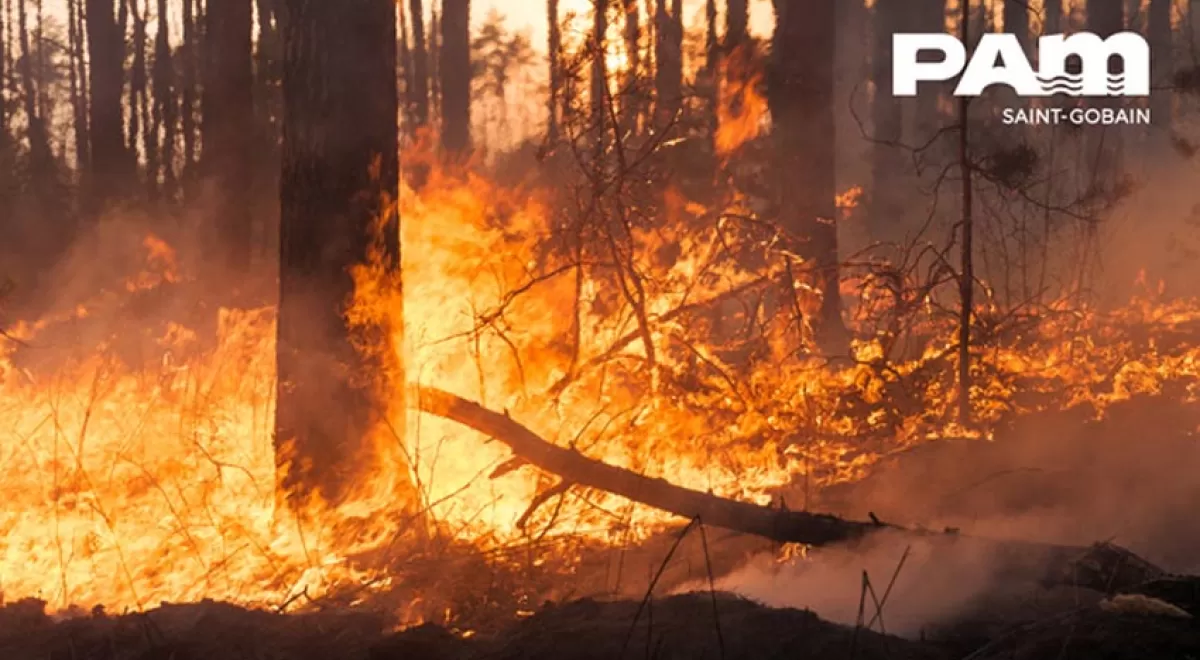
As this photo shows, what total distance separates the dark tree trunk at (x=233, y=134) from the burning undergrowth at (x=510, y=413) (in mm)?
3904

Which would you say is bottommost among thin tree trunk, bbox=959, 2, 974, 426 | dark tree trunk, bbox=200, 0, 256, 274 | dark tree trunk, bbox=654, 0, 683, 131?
thin tree trunk, bbox=959, 2, 974, 426

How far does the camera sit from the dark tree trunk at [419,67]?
31859 millimetres

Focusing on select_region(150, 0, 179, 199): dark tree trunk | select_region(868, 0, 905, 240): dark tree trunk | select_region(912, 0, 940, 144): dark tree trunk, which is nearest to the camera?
select_region(150, 0, 179, 199): dark tree trunk

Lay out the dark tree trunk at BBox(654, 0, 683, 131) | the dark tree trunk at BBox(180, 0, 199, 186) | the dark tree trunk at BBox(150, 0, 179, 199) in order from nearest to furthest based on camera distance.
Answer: the dark tree trunk at BBox(654, 0, 683, 131) → the dark tree trunk at BBox(180, 0, 199, 186) → the dark tree trunk at BBox(150, 0, 179, 199)

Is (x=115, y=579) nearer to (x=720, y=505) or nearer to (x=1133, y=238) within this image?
(x=720, y=505)

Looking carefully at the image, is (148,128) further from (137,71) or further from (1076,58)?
(1076,58)

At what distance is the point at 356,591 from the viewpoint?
4602 mm

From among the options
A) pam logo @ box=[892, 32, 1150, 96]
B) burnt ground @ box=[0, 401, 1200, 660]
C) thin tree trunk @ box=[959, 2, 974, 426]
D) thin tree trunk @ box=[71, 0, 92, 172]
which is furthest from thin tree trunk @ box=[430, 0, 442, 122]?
burnt ground @ box=[0, 401, 1200, 660]

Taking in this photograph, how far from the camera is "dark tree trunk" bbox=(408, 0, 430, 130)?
31.9 meters

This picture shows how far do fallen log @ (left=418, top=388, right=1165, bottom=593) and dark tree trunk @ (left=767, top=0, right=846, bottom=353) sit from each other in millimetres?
4087

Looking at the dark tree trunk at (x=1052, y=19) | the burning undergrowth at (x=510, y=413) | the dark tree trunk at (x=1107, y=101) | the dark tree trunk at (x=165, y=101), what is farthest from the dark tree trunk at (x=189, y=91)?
the dark tree trunk at (x=1052, y=19)

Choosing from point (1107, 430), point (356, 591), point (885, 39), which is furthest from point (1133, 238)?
point (885, 39)

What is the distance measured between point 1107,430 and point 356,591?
4.58m

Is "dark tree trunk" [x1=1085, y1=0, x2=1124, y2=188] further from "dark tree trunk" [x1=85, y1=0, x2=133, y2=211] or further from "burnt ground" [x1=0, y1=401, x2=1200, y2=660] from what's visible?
"dark tree trunk" [x1=85, y1=0, x2=133, y2=211]
